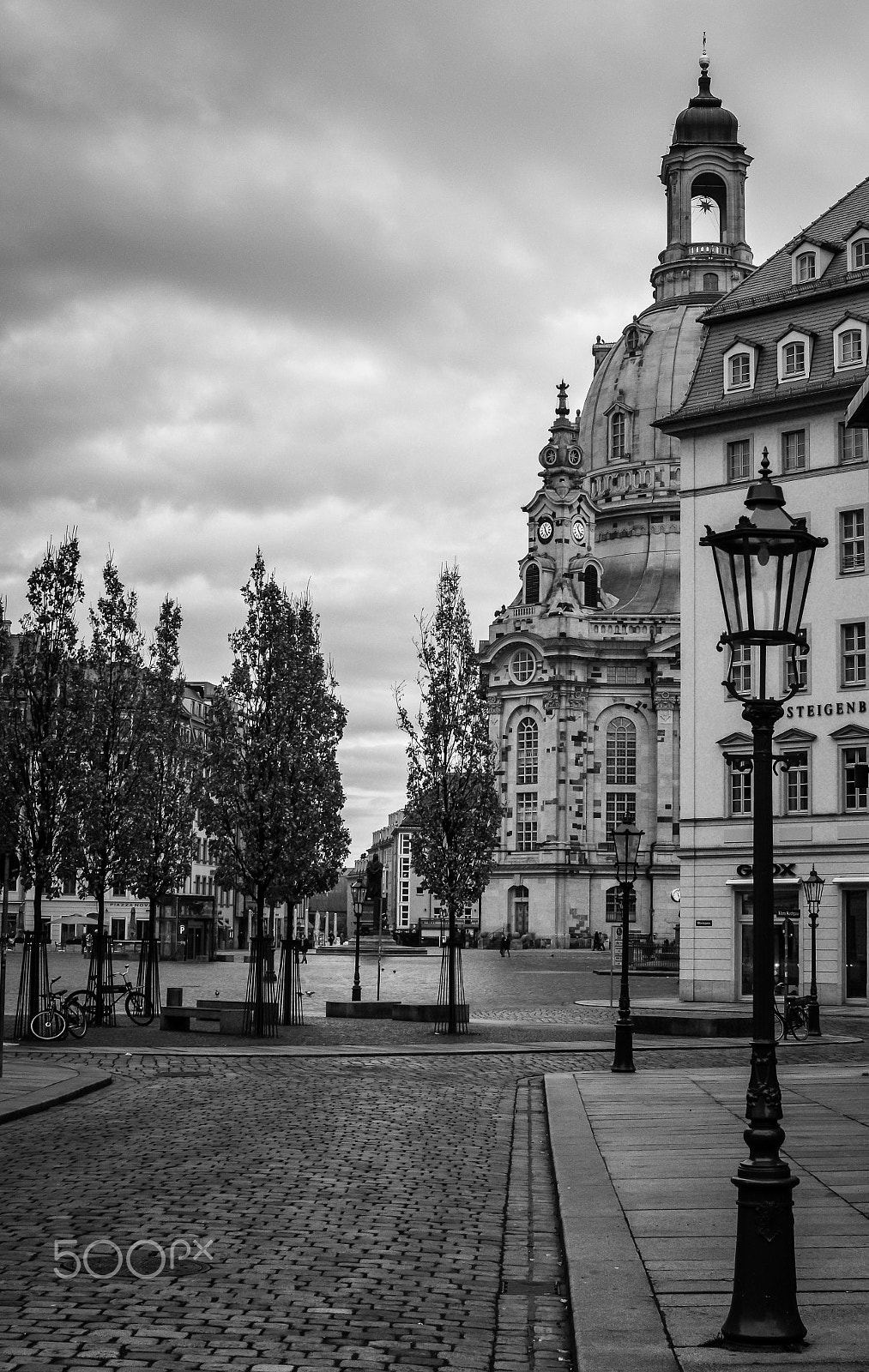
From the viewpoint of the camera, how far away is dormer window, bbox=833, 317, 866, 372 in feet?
175

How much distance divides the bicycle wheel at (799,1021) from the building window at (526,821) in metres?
97.6

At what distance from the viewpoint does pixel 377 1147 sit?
17.5 metres

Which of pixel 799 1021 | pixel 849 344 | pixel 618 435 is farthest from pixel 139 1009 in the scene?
pixel 618 435

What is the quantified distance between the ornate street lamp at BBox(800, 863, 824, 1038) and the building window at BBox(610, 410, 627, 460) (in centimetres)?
9285

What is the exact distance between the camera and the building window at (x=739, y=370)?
186ft

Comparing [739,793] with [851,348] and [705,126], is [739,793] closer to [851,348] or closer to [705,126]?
[851,348]

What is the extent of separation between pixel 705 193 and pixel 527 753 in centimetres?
4856

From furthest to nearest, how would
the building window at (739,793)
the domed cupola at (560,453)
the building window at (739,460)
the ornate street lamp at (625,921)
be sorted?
the domed cupola at (560,453) < the building window at (739,460) < the building window at (739,793) < the ornate street lamp at (625,921)

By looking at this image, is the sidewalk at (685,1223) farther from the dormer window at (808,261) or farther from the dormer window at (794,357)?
the dormer window at (808,261)

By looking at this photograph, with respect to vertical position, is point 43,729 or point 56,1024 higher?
point 43,729

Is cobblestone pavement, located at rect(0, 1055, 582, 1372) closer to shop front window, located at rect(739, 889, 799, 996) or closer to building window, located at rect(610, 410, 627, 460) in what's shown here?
shop front window, located at rect(739, 889, 799, 996)

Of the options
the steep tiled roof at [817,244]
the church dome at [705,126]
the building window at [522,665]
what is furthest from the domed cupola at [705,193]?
the steep tiled roof at [817,244]

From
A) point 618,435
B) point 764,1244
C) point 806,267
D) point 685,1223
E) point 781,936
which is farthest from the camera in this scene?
point 618,435

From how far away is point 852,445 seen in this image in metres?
53.6
